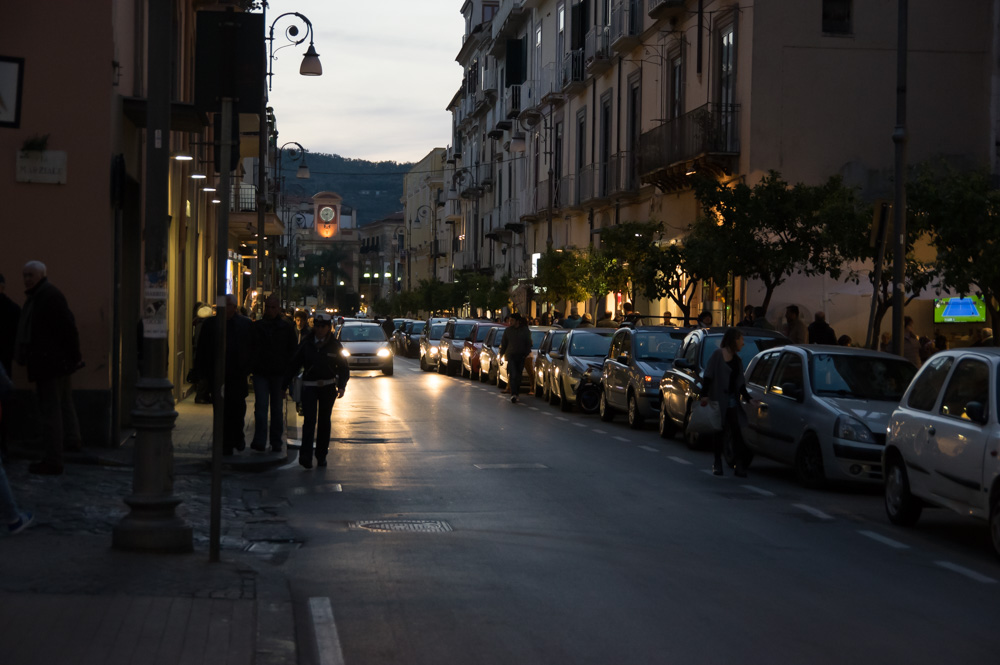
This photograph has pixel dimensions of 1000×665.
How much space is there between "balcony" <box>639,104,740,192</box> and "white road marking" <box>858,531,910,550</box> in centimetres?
1969

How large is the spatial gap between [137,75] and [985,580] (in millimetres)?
13109

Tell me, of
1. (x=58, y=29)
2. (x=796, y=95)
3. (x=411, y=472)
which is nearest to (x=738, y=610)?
(x=411, y=472)

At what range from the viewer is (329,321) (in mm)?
16562

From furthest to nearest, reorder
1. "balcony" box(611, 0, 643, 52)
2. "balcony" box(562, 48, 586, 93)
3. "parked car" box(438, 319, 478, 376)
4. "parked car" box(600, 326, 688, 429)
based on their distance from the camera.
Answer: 1. "balcony" box(562, 48, 586, 93)
2. "parked car" box(438, 319, 478, 376)
3. "balcony" box(611, 0, 643, 52)
4. "parked car" box(600, 326, 688, 429)

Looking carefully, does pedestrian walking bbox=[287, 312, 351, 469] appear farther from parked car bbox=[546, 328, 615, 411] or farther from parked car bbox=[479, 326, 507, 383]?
parked car bbox=[479, 326, 507, 383]

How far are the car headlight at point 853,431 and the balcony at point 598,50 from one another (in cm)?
3060

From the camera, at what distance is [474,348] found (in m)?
41.2

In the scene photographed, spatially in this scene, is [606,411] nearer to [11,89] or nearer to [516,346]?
[516,346]

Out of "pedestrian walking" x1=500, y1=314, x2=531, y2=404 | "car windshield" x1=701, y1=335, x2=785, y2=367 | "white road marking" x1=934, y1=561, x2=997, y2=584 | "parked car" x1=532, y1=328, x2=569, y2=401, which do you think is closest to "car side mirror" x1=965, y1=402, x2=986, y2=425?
"white road marking" x1=934, y1=561, x2=997, y2=584

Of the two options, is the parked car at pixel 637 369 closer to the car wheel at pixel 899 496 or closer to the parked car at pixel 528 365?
the parked car at pixel 528 365

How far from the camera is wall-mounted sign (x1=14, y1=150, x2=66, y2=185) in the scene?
15.0 m

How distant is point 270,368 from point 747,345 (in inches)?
287

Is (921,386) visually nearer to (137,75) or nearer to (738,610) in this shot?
(738,610)

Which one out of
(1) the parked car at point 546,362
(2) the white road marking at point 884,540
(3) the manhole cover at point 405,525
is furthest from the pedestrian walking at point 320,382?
(1) the parked car at point 546,362
